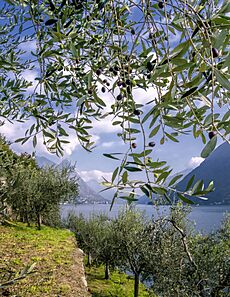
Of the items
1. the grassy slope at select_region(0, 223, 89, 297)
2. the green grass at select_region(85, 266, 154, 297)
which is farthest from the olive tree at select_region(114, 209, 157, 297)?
the grassy slope at select_region(0, 223, 89, 297)

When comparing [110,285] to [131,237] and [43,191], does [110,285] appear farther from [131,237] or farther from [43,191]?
[43,191]

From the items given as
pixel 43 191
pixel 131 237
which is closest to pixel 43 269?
pixel 131 237

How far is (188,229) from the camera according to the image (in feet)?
67.3

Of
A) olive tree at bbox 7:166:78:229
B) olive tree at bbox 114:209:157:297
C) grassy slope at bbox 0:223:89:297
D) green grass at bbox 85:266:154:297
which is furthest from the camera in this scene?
olive tree at bbox 7:166:78:229

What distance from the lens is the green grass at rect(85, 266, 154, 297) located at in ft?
80.2

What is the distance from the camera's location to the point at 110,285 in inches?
1086

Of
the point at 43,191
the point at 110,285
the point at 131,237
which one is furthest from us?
the point at 43,191

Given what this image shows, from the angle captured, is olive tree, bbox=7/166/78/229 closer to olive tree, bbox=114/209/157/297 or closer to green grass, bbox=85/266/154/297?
olive tree, bbox=114/209/157/297

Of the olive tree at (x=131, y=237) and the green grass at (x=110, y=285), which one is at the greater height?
the olive tree at (x=131, y=237)

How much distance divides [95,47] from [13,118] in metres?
1.01

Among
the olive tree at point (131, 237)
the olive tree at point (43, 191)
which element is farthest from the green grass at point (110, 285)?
the olive tree at point (43, 191)

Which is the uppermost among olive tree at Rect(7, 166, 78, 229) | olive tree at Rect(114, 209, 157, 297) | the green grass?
olive tree at Rect(7, 166, 78, 229)

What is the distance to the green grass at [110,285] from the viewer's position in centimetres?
2445

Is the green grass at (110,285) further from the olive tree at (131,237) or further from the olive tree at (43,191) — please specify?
the olive tree at (43,191)
